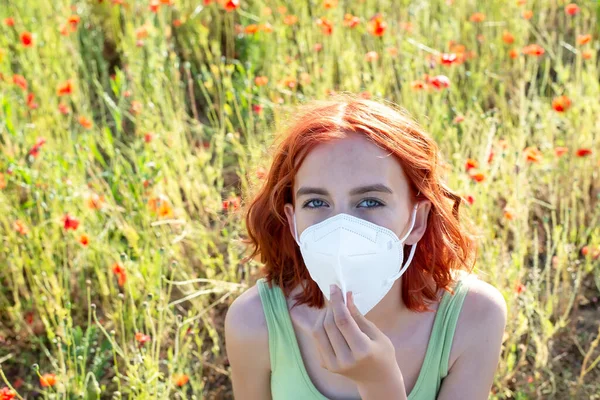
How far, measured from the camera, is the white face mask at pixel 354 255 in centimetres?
150

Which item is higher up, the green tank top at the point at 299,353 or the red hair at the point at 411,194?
the red hair at the point at 411,194

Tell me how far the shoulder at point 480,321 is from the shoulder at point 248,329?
41 centimetres

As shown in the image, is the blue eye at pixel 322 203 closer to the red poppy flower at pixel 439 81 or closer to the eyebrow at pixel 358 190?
the eyebrow at pixel 358 190

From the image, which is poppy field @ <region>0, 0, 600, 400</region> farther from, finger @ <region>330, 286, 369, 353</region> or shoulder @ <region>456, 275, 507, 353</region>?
finger @ <region>330, 286, 369, 353</region>

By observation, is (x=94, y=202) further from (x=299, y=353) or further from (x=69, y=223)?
(x=299, y=353)

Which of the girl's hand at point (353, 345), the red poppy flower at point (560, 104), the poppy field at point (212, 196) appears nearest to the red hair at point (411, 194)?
the poppy field at point (212, 196)

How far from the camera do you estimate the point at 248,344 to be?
6.03 feet

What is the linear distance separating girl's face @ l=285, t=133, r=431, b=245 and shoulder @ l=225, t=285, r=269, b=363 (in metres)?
0.26

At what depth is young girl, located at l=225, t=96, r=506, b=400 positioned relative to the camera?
155cm

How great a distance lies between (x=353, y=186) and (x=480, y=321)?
43cm

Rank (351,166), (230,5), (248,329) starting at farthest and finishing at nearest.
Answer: (230,5) → (248,329) → (351,166)

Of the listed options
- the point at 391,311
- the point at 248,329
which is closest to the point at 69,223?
the point at 248,329

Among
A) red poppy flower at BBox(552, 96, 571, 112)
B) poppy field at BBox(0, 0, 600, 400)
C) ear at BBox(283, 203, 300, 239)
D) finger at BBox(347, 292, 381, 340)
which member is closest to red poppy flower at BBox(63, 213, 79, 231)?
poppy field at BBox(0, 0, 600, 400)

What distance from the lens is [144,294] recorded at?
7.90ft
